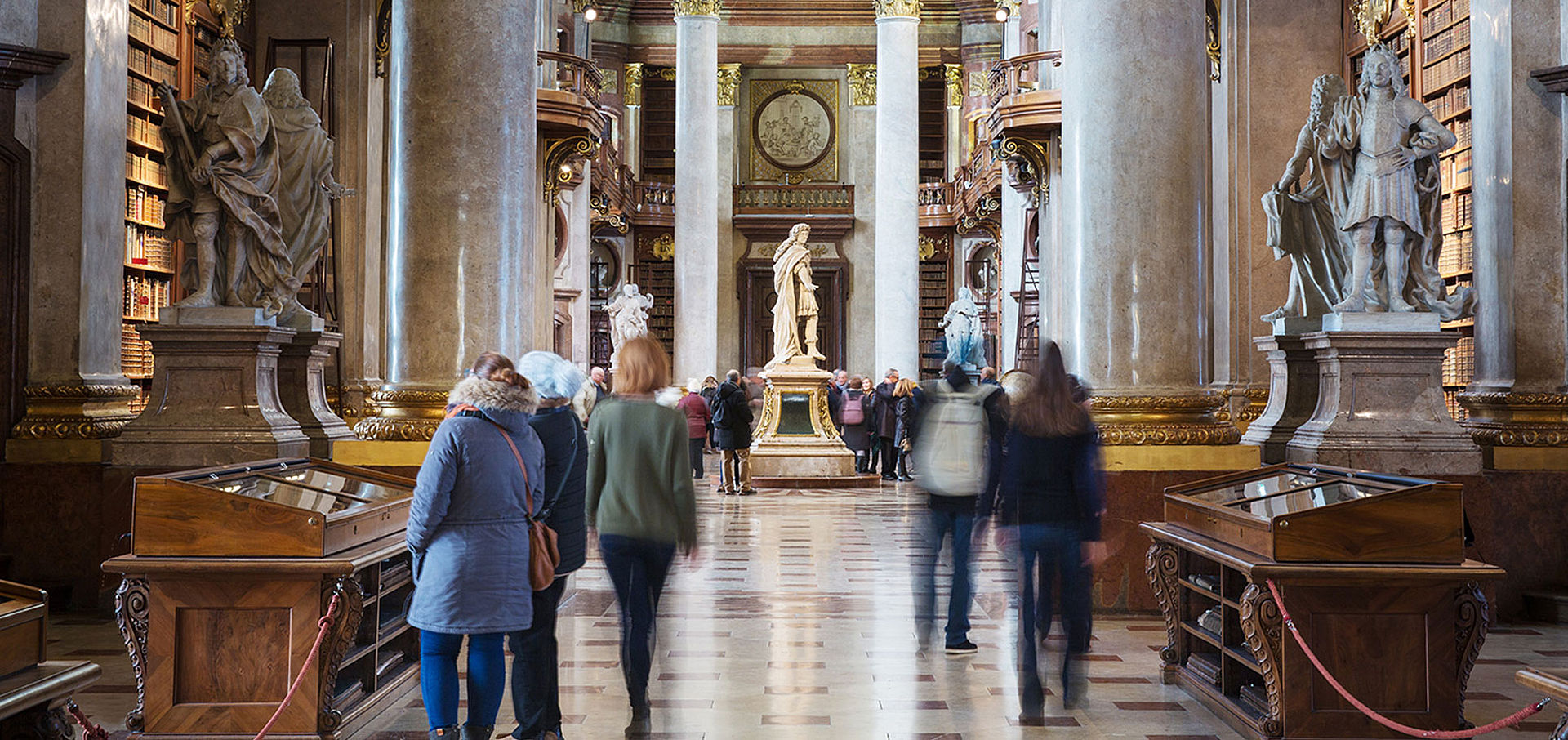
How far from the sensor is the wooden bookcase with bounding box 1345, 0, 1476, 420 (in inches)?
354

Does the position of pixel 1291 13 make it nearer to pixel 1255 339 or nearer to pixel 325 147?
pixel 1255 339

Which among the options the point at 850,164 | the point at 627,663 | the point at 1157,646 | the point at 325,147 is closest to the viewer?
the point at 627,663

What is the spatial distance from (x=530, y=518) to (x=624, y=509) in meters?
0.56

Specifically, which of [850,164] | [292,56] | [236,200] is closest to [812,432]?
[292,56]

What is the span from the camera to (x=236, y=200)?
6.96 metres

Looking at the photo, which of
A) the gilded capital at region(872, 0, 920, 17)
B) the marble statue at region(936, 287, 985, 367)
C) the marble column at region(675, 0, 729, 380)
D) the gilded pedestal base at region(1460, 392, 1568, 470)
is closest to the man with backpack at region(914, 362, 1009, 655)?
the gilded pedestal base at region(1460, 392, 1568, 470)

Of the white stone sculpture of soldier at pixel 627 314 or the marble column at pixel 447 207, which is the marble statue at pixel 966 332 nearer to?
the white stone sculpture of soldier at pixel 627 314

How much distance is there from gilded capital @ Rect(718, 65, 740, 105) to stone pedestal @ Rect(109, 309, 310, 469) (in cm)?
2308

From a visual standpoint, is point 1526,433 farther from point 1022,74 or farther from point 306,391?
point 1022,74

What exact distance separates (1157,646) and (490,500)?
3.54 m

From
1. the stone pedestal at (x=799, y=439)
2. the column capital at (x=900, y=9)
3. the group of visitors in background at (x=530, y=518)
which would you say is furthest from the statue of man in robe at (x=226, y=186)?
the column capital at (x=900, y=9)

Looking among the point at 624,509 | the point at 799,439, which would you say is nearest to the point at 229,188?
the point at 624,509

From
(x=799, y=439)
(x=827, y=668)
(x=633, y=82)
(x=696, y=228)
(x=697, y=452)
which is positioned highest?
(x=633, y=82)

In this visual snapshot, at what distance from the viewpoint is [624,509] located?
463 cm
